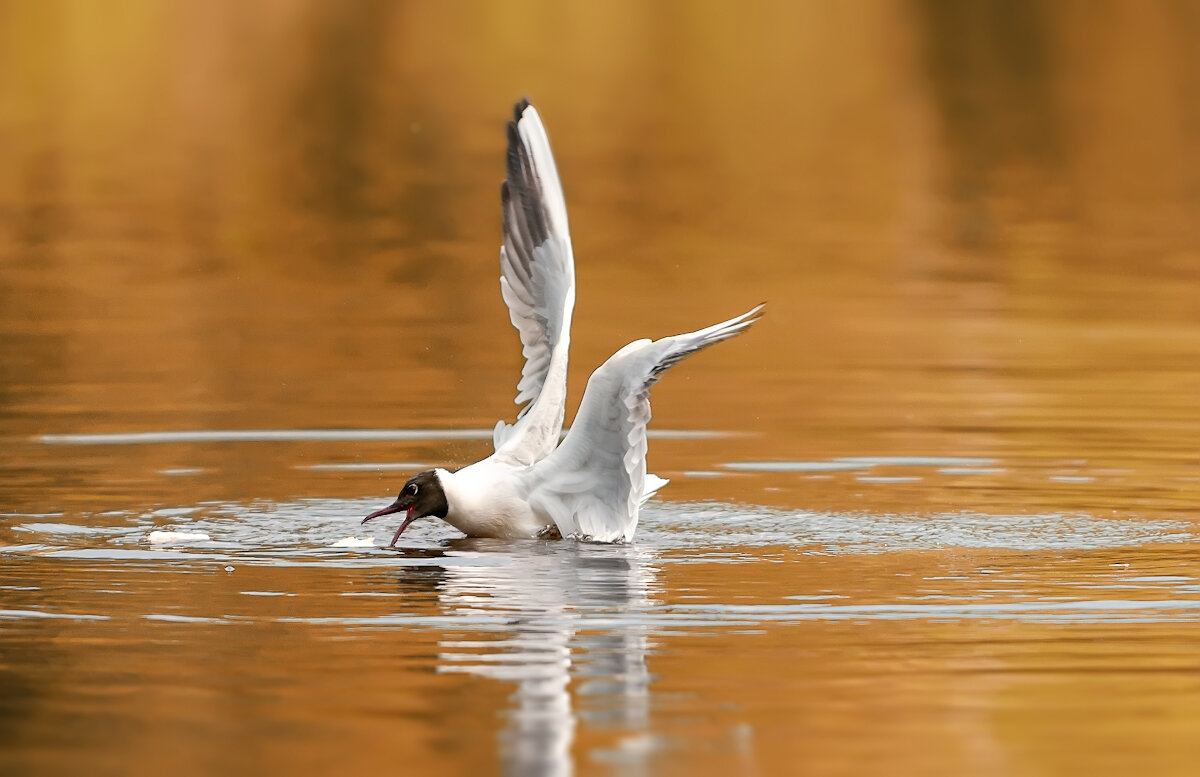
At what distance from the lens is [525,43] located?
6228cm

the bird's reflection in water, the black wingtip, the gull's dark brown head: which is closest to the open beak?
the gull's dark brown head

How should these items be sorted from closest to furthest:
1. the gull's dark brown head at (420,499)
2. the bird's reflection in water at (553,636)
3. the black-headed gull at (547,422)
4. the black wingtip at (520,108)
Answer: the bird's reflection in water at (553,636) → the black-headed gull at (547,422) → the gull's dark brown head at (420,499) → the black wingtip at (520,108)

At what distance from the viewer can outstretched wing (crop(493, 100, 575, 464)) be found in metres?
13.7

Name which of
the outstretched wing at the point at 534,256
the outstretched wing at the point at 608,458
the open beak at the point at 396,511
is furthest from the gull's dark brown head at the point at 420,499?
the outstretched wing at the point at 534,256

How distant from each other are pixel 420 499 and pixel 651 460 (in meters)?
2.62

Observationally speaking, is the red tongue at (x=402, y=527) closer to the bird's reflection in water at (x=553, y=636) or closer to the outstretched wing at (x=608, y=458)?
the bird's reflection in water at (x=553, y=636)

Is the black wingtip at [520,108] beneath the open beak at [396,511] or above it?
above

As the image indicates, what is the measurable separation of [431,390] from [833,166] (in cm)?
2248

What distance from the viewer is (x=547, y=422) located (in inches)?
527

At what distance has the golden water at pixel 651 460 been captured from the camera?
828 cm

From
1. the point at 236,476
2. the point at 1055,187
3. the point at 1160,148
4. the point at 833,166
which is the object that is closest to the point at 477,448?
the point at 236,476

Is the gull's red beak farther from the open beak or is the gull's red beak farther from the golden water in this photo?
the golden water

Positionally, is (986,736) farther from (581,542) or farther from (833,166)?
(833,166)

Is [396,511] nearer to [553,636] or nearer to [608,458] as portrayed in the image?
[608,458]
